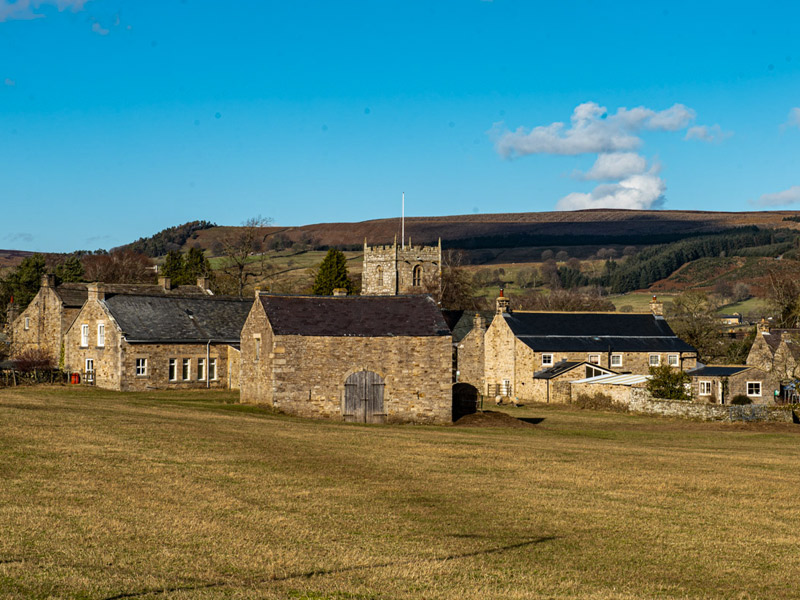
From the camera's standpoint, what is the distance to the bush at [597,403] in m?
54.7

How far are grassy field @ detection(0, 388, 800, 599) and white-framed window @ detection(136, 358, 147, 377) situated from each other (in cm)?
2122

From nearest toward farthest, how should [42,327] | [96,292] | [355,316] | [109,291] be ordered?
[355,316] < [96,292] < [109,291] < [42,327]

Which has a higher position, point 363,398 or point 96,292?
point 96,292

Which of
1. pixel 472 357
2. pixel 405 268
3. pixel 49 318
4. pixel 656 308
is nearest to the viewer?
pixel 49 318

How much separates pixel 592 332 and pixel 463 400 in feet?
73.1

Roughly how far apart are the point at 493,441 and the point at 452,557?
62.9 ft

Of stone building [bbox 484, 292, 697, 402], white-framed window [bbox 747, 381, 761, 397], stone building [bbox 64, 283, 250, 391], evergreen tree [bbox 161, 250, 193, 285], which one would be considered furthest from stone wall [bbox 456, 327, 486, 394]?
evergreen tree [bbox 161, 250, 193, 285]

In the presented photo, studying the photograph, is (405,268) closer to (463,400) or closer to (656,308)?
(656,308)

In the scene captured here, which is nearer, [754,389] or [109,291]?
[109,291]

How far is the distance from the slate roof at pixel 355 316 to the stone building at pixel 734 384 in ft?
87.7

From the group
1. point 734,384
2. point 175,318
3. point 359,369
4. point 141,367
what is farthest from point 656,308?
point 141,367

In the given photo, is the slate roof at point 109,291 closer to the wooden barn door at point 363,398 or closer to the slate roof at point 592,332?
the wooden barn door at point 363,398

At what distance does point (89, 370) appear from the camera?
56688mm

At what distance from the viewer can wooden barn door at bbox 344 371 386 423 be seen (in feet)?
136
